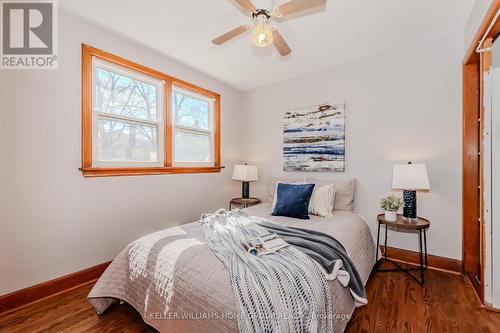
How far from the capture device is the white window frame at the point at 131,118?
7.50 feet

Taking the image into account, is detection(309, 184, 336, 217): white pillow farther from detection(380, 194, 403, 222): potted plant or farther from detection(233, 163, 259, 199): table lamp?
detection(233, 163, 259, 199): table lamp

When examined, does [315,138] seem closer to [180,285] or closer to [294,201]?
[294,201]

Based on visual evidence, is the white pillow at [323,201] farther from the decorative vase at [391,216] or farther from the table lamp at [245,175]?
the table lamp at [245,175]

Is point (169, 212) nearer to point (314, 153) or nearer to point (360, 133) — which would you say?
point (314, 153)

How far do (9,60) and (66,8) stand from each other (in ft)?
2.14

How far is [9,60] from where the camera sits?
1831 millimetres

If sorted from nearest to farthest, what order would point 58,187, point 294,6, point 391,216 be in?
point 294,6, point 58,187, point 391,216

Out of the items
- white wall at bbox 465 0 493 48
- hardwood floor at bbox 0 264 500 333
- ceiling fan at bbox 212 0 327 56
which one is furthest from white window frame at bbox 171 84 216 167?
white wall at bbox 465 0 493 48

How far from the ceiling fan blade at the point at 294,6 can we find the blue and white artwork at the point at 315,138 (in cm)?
167

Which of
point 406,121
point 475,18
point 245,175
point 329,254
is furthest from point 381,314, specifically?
point 475,18

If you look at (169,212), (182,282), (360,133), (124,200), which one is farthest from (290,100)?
(182,282)

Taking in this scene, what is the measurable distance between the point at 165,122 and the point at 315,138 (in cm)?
202

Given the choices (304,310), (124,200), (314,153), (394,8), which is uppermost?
(394,8)

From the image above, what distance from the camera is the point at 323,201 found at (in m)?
2.59
